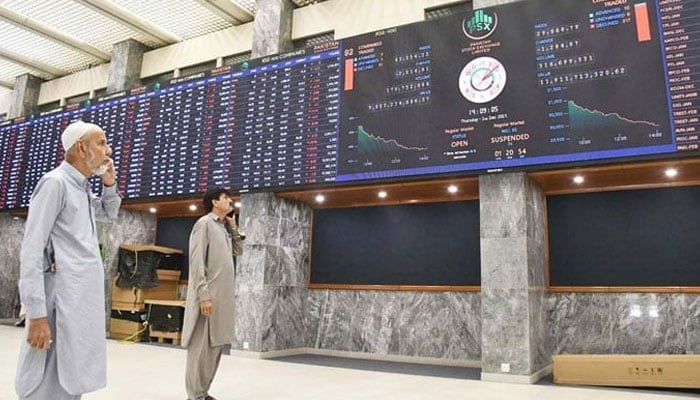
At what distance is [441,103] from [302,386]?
3245mm

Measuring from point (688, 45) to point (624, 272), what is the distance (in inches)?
98.1

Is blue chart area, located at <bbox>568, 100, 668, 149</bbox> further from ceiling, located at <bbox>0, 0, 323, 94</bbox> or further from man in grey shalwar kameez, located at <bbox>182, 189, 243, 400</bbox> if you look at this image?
ceiling, located at <bbox>0, 0, 323, 94</bbox>

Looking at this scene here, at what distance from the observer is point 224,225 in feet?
13.2

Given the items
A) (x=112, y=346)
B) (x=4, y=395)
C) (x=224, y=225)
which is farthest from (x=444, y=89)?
(x=112, y=346)

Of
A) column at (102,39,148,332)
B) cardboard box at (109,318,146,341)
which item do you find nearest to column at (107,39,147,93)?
column at (102,39,148,332)

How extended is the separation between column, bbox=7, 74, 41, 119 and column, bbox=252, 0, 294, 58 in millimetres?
6777

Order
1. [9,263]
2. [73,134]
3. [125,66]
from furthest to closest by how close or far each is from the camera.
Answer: [9,263] < [125,66] < [73,134]

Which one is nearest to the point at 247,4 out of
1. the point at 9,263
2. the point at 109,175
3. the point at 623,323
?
the point at 109,175

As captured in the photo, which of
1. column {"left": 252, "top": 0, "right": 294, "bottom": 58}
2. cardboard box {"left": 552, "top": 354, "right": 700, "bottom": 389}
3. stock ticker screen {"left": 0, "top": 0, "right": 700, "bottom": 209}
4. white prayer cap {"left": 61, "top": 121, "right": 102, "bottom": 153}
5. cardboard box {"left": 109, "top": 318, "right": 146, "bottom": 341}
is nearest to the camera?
white prayer cap {"left": 61, "top": 121, "right": 102, "bottom": 153}

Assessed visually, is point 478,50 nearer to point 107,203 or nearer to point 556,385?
point 556,385

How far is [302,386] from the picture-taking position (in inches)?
169

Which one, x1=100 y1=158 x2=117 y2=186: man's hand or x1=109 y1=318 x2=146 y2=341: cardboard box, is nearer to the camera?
x1=100 y1=158 x2=117 y2=186: man's hand

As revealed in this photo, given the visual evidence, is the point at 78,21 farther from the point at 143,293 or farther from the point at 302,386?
the point at 302,386

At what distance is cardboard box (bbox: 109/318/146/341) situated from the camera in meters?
7.61
